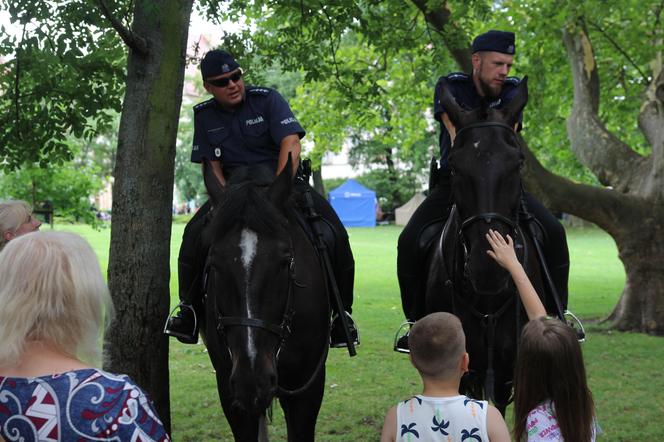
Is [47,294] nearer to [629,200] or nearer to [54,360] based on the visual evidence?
[54,360]

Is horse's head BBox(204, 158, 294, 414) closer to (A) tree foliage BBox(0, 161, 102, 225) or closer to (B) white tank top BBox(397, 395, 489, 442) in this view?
(B) white tank top BBox(397, 395, 489, 442)

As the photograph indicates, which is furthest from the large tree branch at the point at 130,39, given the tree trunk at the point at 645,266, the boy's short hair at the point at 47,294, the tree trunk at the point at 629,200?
the tree trunk at the point at 645,266

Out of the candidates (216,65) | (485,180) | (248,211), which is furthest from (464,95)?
(248,211)

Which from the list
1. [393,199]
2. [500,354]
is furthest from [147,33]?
[393,199]

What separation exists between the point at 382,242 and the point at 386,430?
3881 centimetres

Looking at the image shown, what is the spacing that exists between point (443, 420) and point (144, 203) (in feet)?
11.7

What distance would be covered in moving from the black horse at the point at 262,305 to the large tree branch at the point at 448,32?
746cm

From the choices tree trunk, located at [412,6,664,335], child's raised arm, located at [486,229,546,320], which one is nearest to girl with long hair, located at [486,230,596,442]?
child's raised arm, located at [486,229,546,320]

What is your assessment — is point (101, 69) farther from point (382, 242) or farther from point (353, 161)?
point (353, 161)

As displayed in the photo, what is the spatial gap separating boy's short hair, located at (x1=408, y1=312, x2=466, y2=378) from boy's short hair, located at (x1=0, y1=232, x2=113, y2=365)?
154 centimetres

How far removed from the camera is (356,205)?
6122 cm

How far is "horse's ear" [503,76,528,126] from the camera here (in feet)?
18.2

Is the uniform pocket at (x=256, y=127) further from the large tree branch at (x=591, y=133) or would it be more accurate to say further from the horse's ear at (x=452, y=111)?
the large tree branch at (x=591, y=133)

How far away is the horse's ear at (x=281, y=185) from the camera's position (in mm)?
5281
